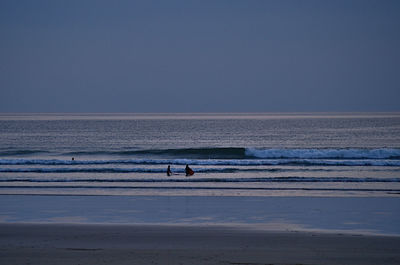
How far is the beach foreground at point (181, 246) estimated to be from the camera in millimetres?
10664

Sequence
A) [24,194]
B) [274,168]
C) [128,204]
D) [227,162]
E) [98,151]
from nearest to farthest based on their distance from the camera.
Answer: [128,204] < [24,194] < [274,168] < [227,162] < [98,151]

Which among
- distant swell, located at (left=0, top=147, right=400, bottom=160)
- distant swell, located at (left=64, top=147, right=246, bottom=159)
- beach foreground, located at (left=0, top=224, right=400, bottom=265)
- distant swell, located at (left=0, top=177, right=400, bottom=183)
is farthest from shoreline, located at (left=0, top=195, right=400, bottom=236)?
distant swell, located at (left=64, top=147, right=246, bottom=159)

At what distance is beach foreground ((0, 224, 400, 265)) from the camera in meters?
10.7

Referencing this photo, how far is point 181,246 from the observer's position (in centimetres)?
1198

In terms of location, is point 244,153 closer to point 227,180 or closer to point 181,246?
point 227,180

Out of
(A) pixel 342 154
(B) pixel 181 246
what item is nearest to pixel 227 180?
(B) pixel 181 246

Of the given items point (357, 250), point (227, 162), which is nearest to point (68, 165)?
point (227, 162)

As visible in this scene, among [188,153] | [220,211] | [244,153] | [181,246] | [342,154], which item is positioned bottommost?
[181,246]

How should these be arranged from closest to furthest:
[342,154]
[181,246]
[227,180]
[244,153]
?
[181,246] < [227,180] < [342,154] < [244,153]

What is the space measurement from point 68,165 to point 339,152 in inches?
901

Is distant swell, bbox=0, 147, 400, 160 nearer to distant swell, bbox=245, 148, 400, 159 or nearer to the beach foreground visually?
distant swell, bbox=245, 148, 400, 159

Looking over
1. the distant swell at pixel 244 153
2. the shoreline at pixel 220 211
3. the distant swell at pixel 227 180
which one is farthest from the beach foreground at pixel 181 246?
the distant swell at pixel 244 153

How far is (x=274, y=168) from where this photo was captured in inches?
1220

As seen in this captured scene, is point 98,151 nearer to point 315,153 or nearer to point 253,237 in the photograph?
point 315,153
